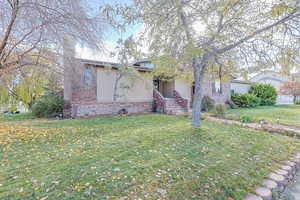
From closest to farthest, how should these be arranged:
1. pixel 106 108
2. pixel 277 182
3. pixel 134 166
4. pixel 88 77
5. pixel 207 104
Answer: pixel 277 182
pixel 134 166
pixel 88 77
pixel 106 108
pixel 207 104

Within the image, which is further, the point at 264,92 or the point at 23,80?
the point at 264,92

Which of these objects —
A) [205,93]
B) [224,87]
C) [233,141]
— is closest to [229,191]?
[233,141]

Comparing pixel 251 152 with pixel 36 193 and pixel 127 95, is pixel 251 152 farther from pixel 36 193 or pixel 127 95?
pixel 127 95

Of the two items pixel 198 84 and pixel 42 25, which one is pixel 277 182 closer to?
pixel 198 84

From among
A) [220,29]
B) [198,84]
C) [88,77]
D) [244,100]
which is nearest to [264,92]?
[244,100]

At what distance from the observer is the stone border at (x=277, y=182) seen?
254cm

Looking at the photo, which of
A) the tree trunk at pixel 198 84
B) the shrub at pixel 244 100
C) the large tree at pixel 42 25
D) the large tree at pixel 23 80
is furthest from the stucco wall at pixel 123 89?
the shrub at pixel 244 100

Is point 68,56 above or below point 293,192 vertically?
above

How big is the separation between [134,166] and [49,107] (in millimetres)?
9602

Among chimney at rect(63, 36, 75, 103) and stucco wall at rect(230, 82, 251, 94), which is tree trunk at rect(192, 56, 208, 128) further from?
stucco wall at rect(230, 82, 251, 94)

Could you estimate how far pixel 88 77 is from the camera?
398 inches

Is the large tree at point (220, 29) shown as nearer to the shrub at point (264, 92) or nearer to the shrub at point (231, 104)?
the shrub at point (231, 104)

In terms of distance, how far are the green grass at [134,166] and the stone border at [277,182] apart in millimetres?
127

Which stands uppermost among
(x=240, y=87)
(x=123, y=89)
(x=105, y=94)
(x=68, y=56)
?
(x=68, y=56)
